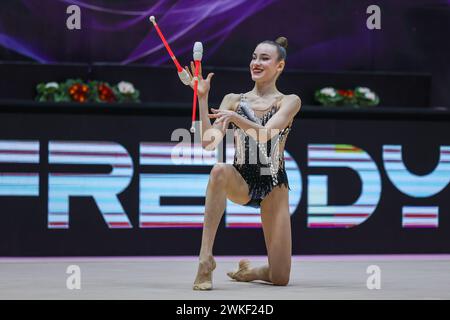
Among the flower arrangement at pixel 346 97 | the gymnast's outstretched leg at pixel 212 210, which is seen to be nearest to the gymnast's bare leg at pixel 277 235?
the gymnast's outstretched leg at pixel 212 210

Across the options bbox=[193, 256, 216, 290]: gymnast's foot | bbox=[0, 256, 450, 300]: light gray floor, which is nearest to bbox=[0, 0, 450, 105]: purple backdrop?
bbox=[0, 256, 450, 300]: light gray floor

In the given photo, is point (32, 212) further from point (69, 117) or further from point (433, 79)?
point (433, 79)

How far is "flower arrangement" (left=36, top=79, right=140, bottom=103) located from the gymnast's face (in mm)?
3427

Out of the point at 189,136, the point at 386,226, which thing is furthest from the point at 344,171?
the point at 189,136

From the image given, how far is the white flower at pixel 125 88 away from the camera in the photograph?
31.6 feet

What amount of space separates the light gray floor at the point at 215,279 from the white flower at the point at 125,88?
6.44ft

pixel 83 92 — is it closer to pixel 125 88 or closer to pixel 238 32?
pixel 125 88

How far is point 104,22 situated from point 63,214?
2.46 metres

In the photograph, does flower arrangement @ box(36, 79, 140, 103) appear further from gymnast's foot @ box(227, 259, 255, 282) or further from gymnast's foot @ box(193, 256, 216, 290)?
gymnast's foot @ box(193, 256, 216, 290)

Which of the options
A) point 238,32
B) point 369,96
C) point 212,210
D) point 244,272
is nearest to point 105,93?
→ point 238,32

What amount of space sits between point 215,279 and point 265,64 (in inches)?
56.9

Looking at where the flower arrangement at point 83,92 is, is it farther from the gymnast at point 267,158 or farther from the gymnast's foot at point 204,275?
the gymnast's foot at point 204,275

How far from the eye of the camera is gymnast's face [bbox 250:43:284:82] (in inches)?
243
